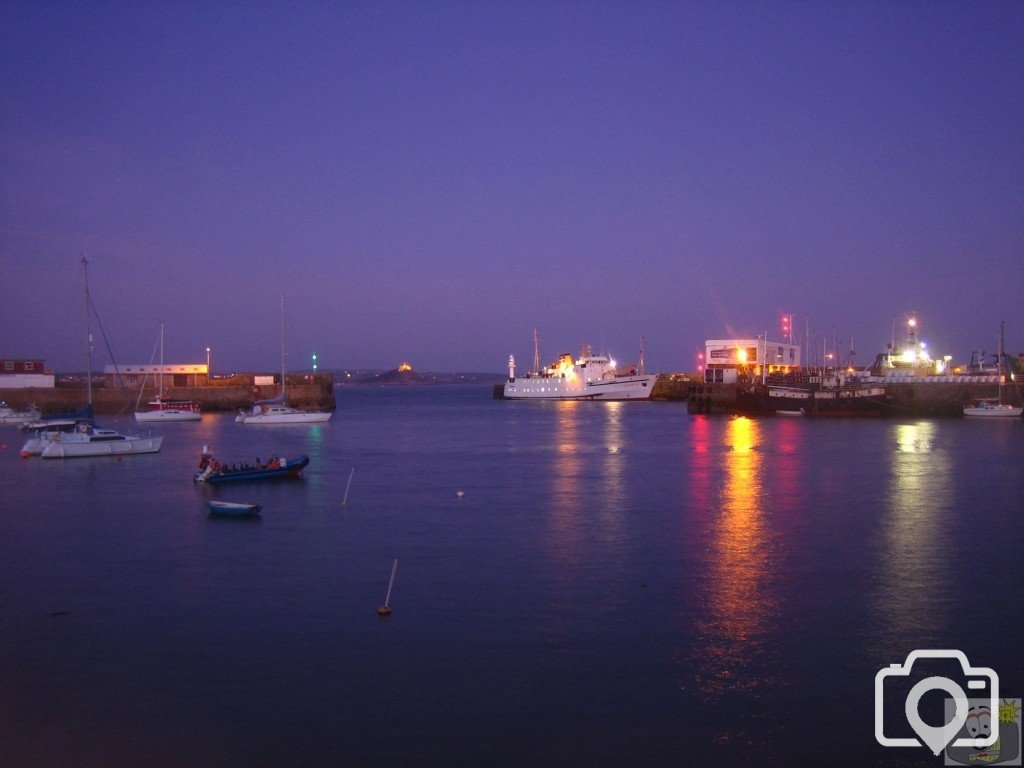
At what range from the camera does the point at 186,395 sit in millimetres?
77000

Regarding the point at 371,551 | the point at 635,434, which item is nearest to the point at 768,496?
the point at 371,551

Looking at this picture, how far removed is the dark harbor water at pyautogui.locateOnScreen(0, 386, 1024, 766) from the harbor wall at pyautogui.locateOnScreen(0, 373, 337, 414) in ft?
154

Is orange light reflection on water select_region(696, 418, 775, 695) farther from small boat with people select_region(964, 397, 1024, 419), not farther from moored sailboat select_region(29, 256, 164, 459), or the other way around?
small boat with people select_region(964, 397, 1024, 419)

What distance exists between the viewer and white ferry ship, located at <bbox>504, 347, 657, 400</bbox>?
331 feet

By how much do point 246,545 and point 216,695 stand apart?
8.81 metres

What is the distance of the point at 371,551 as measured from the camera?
17781 millimetres

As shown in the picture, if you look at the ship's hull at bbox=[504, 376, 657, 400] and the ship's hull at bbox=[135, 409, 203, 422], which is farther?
the ship's hull at bbox=[504, 376, 657, 400]

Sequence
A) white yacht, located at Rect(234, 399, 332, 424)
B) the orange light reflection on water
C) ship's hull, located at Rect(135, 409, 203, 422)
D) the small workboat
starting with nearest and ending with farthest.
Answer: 1. the orange light reflection on water
2. the small workboat
3. white yacht, located at Rect(234, 399, 332, 424)
4. ship's hull, located at Rect(135, 409, 203, 422)

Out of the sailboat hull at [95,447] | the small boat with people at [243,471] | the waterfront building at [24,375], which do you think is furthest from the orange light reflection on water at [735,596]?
the waterfront building at [24,375]

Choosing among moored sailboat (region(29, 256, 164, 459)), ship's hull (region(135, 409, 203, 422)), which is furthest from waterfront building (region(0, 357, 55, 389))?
moored sailboat (region(29, 256, 164, 459))

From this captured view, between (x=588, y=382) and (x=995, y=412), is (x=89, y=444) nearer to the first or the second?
(x=995, y=412)

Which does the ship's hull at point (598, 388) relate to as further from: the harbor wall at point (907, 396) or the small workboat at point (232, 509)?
the small workboat at point (232, 509)

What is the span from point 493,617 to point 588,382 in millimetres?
89464

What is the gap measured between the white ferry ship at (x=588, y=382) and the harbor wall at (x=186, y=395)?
3039 cm
